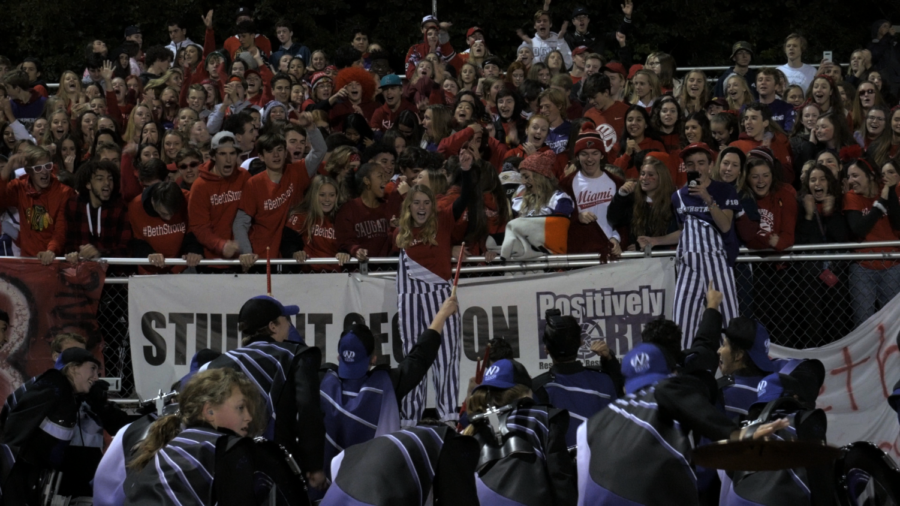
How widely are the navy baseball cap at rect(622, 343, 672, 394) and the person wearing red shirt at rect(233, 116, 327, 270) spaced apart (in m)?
4.91

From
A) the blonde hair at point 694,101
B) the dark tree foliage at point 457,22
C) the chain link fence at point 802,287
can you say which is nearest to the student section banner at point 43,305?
the chain link fence at point 802,287

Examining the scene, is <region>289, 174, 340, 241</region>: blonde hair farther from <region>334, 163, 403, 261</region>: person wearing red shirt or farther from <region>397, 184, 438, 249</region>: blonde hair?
<region>397, 184, 438, 249</region>: blonde hair

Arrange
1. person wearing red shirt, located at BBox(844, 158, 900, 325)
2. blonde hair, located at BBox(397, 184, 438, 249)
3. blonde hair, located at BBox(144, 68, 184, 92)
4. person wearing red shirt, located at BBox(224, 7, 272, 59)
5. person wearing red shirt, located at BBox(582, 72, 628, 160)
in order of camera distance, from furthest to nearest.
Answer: person wearing red shirt, located at BBox(224, 7, 272, 59), blonde hair, located at BBox(144, 68, 184, 92), person wearing red shirt, located at BBox(582, 72, 628, 160), person wearing red shirt, located at BBox(844, 158, 900, 325), blonde hair, located at BBox(397, 184, 438, 249)

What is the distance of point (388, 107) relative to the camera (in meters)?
14.2

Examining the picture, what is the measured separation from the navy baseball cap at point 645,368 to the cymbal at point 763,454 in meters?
0.87

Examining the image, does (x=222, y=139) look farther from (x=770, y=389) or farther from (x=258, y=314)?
(x=770, y=389)

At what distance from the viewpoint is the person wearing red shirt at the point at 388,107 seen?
14078 mm

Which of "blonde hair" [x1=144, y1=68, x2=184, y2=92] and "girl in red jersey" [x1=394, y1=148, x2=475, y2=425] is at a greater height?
"blonde hair" [x1=144, y1=68, x2=184, y2=92]

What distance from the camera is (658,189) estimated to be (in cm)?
1051

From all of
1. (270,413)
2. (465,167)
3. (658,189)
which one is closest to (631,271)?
(658,189)

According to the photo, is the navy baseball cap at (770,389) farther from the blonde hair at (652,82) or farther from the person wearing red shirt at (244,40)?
the person wearing red shirt at (244,40)

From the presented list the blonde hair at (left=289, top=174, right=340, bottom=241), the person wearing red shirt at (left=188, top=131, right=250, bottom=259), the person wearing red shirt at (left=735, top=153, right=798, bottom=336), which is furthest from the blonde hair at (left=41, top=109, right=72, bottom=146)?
the person wearing red shirt at (left=735, top=153, right=798, bottom=336)

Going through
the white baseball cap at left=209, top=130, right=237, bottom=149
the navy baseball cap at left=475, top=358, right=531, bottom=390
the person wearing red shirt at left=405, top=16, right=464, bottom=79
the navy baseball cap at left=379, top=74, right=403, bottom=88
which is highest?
the person wearing red shirt at left=405, top=16, right=464, bottom=79

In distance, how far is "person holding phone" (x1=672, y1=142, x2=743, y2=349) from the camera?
32.3ft
